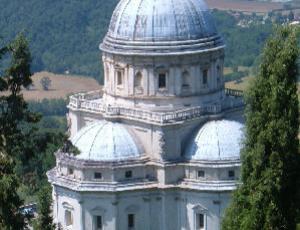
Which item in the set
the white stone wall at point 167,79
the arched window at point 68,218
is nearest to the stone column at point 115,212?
the arched window at point 68,218

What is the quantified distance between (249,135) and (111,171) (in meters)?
19.1

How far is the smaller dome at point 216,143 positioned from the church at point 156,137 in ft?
0.19

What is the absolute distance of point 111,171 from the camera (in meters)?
71.4

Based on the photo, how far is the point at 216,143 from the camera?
72.3m

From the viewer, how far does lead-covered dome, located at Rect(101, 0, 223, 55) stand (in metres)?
73.8

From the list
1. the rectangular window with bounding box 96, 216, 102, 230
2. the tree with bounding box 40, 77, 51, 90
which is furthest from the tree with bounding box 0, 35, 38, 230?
the tree with bounding box 40, 77, 51, 90

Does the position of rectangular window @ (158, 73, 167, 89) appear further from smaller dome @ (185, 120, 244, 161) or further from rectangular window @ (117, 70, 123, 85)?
smaller dome @ (185, 120, 244, 161)

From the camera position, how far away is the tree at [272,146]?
53031 mm

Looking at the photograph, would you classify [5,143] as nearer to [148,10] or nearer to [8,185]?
[8,185]

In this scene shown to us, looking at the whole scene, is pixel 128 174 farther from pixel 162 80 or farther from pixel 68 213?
pixel 162 80

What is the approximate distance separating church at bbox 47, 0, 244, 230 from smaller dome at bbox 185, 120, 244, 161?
0.19 ft

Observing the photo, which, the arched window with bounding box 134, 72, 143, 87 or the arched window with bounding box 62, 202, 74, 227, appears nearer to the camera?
the arched window with bounding box 62, 202, 74, 227

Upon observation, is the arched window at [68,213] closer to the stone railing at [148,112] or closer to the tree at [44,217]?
the tree at [44,217]

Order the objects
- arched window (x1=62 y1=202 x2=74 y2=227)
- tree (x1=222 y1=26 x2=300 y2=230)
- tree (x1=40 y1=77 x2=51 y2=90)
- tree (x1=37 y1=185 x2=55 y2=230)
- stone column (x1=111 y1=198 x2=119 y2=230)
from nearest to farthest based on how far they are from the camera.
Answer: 1. tree (x1=222 y1=26 x2=300 y2=230)
2. tree (x1=37 y1=185 x2=55 y2=230)
3. stone column (x1=111 y1=198 x2=119 y2=230)
4. arched window (x1=62 y1=202 x2=74 y2=227)
5. tree (x1=40 y1=77 x2=51 y2=90)
